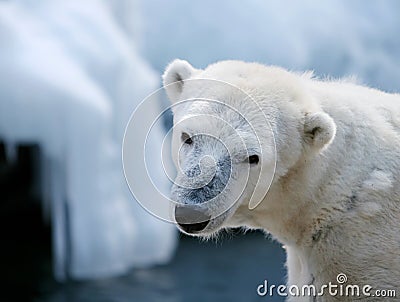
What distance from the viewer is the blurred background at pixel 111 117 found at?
7.24 metres

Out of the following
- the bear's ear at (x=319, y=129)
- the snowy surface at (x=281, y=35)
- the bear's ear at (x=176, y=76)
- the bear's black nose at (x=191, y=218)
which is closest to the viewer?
the bear's black nose at (x=191, y=218)

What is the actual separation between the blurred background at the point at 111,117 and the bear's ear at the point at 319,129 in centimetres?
416

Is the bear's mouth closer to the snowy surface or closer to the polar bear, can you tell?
the polar bear

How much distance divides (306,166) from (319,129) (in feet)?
0.35

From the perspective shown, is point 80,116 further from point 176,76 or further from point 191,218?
point 191,218

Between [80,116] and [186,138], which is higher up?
[80,116]

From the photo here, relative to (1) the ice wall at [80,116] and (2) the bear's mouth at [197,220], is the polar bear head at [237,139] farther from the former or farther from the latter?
(1) the ice wall at [80,116]

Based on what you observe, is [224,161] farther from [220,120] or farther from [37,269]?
[37,269]

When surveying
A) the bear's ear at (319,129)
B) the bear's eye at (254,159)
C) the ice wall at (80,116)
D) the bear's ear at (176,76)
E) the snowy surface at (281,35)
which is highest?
the snowy surface at (281,35)

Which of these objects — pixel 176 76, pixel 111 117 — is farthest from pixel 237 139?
pixel 111 117

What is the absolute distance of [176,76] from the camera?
80.0 inches

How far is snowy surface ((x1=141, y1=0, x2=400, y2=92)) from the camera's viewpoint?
9.65 m

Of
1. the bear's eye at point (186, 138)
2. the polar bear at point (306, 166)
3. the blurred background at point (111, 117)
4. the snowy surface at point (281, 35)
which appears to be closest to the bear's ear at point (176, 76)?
the polar bear at point (306, 166)

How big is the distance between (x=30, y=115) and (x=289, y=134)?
553 cm
